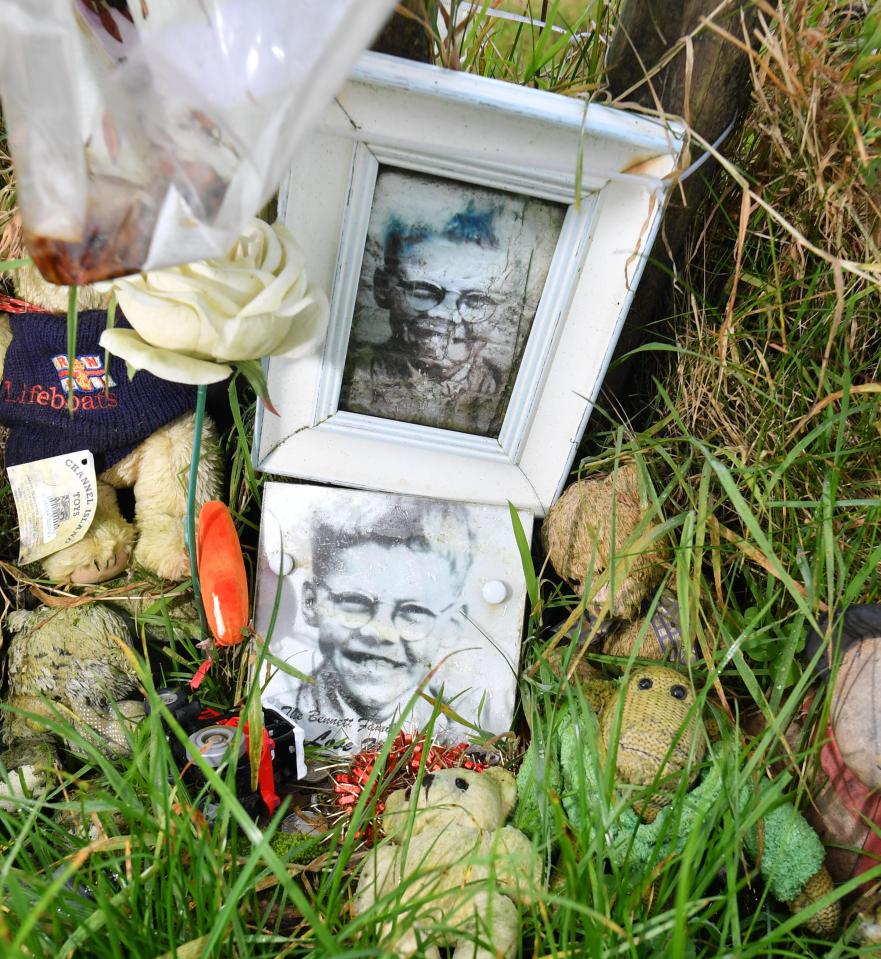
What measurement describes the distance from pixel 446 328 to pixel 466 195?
17 centimetres

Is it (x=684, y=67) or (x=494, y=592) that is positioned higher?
(x=684, y=67)

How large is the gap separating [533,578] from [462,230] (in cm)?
45

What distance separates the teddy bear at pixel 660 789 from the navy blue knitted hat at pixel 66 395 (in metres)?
0.67

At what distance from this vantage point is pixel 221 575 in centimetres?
94

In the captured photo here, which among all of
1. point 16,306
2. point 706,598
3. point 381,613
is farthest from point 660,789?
point 16,306

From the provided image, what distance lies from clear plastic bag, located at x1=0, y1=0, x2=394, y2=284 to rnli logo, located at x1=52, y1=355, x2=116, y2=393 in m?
0.40

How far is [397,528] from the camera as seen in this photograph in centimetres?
107

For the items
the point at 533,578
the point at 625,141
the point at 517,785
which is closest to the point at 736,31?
the point at 625,141

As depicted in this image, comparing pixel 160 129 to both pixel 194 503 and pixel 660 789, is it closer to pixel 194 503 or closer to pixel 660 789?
pixel 194 503

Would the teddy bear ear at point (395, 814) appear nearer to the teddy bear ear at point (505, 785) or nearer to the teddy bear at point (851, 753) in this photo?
the teddy bear ear at point (505, 785)

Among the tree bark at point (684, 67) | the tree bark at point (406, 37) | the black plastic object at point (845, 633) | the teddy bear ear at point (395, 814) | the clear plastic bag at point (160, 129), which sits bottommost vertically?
the teddy bear ear at point (395, 814)

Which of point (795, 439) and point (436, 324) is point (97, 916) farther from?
point (795, 439)

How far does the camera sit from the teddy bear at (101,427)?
1.01 meters

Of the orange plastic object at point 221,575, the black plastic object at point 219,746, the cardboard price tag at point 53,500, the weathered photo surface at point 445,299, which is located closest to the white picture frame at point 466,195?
the weathered photo surface at point 445,299
